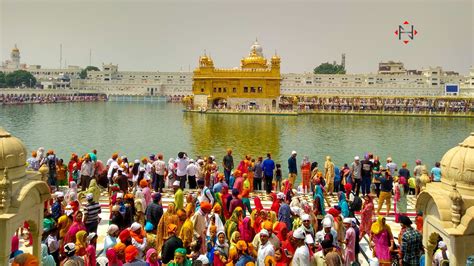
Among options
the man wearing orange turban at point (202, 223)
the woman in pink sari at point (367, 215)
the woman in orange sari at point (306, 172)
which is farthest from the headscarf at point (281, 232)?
the woman in orange sari at point (306, 172)

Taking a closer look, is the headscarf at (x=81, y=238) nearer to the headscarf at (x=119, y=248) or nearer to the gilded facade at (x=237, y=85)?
the headscarf at (x=119, y=248)

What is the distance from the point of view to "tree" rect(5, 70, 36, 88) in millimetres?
84875

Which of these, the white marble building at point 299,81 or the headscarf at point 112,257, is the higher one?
the white marble building at point 299,81

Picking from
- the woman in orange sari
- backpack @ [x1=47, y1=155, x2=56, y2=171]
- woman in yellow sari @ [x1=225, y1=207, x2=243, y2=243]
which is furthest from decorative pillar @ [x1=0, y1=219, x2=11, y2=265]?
the woman in orange sari

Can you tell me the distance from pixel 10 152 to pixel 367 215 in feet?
16.2

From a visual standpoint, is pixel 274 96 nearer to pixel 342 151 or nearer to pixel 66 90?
pixel 342 151

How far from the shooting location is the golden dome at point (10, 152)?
3902mm

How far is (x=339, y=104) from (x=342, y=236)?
4929 centimetres

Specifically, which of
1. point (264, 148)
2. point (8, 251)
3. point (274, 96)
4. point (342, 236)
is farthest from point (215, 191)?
point (274, 96)

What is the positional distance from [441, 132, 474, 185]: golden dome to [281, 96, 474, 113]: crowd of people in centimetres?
4767

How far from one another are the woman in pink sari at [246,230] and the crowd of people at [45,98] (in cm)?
6553

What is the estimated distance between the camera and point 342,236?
19.6ft

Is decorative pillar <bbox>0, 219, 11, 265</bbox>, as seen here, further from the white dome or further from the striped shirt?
the white dome

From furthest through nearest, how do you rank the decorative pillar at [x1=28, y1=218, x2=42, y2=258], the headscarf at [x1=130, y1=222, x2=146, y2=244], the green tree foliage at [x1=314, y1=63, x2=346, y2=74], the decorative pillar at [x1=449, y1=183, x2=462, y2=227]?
the green tree foliage at [x1=314, y1=63, x2=346, y2=74] → the headscarf at [x1=130, y1=222, x2=146, y2=244] → the decorative pillar at [x1=28, y1=218, x2=42, y2=258] → the decorative pillar at [x1=449, y1=183, x2=462, y2=227]
